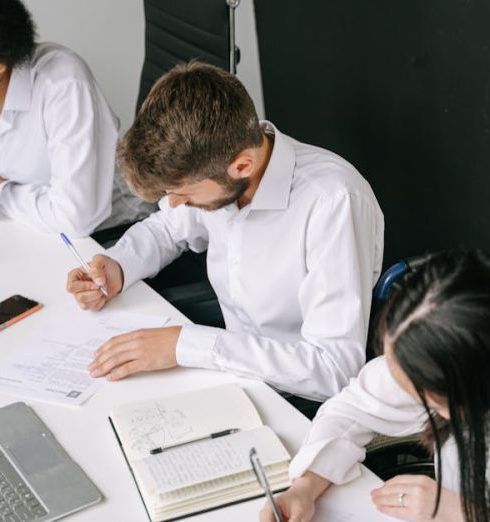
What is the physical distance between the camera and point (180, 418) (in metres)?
1.35

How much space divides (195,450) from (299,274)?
1.49 feet

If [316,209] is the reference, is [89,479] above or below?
below

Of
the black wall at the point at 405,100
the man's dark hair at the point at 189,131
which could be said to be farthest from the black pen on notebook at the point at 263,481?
the black wall at the point at 405,100

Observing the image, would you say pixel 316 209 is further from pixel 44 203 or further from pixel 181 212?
pixel 44 203

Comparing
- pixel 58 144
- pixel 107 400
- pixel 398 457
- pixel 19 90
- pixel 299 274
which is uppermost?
pixel 19 90

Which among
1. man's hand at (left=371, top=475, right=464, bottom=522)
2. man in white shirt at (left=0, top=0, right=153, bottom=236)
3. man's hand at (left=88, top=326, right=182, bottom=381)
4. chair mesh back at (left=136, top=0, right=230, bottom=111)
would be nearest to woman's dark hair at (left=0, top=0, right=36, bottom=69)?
man in white shirt at (left=0, top=0, right=153, bottom=236)

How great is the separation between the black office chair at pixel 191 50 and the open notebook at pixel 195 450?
528 millimetres

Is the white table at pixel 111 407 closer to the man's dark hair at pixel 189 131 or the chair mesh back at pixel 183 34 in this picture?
the man's dark hair at pixel 189 131

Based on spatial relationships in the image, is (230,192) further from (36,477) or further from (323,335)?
(36,477)

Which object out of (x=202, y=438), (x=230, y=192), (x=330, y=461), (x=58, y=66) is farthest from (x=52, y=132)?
(x=330, y=461)

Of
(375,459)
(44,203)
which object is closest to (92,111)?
(44,203)

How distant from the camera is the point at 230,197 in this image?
1.59 m

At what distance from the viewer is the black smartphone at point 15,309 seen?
170cm

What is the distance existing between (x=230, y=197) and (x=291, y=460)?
1.75ft
